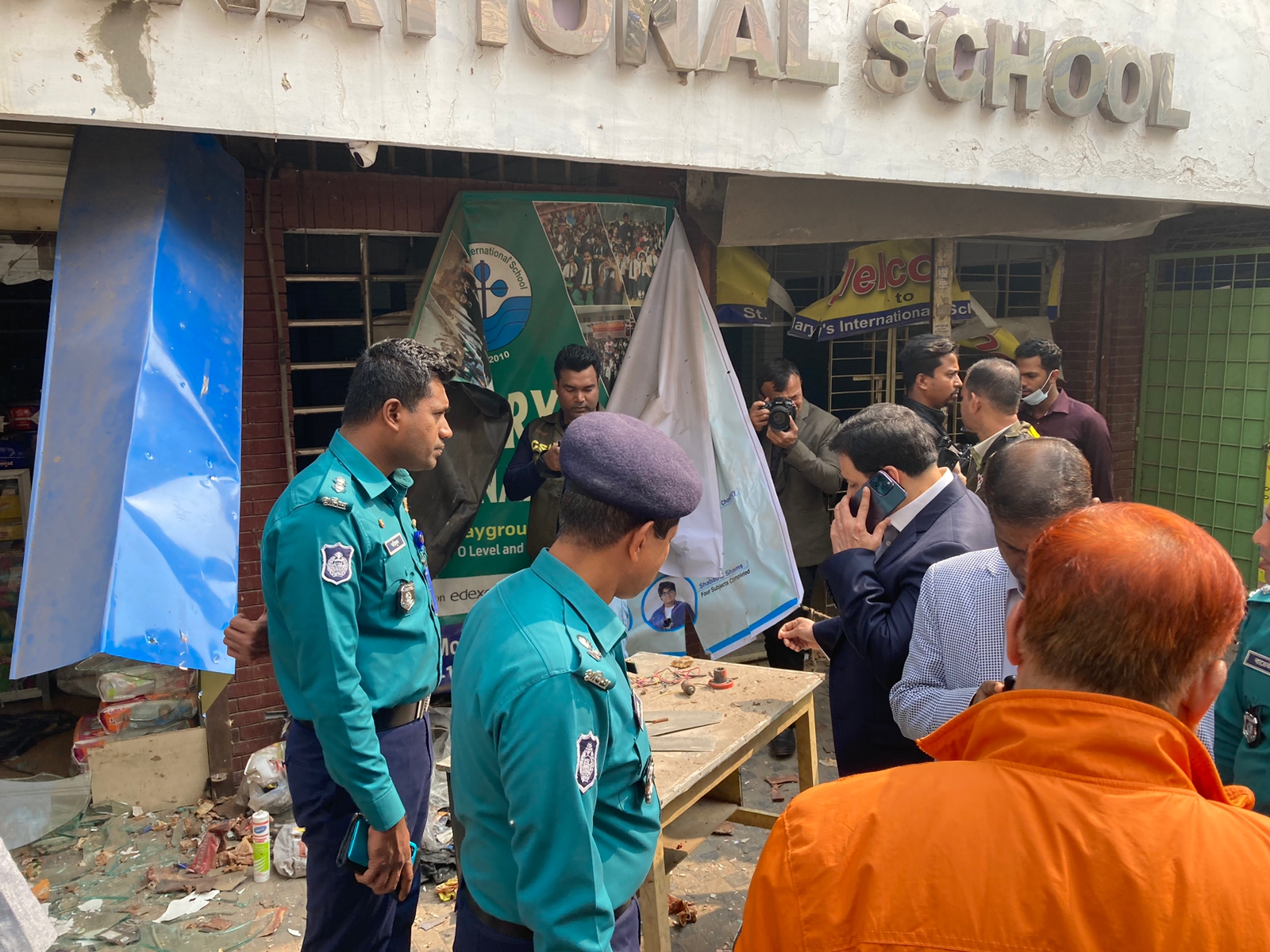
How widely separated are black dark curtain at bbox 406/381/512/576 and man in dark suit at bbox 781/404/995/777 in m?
2.42

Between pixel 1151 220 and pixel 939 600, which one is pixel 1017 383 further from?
pixel 1151 220

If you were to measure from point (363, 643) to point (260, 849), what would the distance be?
1.92 m

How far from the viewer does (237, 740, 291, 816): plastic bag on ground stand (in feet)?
14.4

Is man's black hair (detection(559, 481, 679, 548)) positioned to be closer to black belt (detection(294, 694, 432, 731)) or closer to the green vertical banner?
black belt (detection(294, 694, 432, 731))

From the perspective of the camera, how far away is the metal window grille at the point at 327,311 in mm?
4996

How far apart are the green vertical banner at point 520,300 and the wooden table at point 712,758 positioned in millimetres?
1519

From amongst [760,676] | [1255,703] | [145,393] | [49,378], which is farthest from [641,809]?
[49,378]

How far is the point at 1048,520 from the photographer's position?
2.08m

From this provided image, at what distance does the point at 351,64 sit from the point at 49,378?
5.43ft

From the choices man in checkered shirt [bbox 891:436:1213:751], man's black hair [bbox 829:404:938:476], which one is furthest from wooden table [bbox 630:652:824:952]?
man's black hair [bbox 829:404:938:476]

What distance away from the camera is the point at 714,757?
294 cm

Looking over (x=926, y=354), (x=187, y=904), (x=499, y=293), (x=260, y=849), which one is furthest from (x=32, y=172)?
(x=926, y=354)

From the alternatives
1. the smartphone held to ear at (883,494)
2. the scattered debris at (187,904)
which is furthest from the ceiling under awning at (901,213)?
the scattered debris at (187,904)

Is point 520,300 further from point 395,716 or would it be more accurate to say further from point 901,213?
point 395,716
